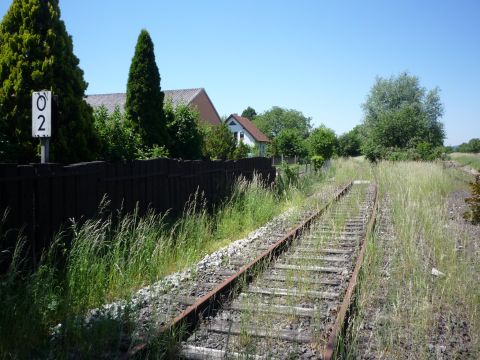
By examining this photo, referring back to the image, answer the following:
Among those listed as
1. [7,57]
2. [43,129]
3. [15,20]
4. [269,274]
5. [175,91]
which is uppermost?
[175,91]

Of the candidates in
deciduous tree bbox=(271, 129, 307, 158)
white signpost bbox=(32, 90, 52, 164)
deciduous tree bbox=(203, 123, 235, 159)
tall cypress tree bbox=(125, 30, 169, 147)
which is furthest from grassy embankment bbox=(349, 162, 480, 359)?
deciduous tree bbox=(271, 129, 307, 158)

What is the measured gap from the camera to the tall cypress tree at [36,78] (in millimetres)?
7238

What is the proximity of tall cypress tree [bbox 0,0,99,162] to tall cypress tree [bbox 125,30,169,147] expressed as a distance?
5021 millimetres

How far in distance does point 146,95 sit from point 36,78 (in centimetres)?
613

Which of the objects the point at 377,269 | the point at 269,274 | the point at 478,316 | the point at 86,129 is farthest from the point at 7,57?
the point at 478,316

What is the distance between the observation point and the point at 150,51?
1348cm

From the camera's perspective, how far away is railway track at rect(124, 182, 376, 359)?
11.3 ft

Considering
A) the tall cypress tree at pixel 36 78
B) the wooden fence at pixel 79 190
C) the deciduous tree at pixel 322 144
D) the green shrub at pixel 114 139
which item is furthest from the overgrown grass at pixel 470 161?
the tall cypress tree at pixel 36 78

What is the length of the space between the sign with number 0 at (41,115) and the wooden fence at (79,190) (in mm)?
576

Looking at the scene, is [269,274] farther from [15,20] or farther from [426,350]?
[15,20]

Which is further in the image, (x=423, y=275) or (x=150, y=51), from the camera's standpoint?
(x=150, y=51)

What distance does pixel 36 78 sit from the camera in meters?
7.40

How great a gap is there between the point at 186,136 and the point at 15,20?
7.20 meters

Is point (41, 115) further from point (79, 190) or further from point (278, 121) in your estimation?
point (278, 121)
